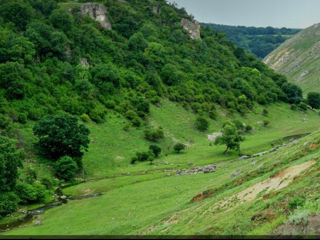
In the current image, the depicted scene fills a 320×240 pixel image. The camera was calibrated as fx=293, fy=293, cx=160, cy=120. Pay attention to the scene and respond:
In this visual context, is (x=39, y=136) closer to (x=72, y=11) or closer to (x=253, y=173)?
(x=253, y=173)

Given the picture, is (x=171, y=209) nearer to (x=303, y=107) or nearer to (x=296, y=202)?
(x=296, y=202)

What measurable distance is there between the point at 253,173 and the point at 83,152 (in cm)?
4652

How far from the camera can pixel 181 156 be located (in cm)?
8019

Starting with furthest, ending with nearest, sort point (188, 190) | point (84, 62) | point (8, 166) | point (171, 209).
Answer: point (84, 62), point (8, 166), point (188, 190), point (171, 209)

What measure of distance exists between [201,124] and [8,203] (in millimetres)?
70483

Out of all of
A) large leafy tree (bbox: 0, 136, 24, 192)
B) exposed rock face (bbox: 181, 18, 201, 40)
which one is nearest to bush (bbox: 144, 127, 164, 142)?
large leafy tree (bbox: 0, 136, 24, 192)

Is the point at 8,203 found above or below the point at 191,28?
below

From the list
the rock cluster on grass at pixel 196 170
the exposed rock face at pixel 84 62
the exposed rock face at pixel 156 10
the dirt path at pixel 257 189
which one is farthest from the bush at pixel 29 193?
the exposed rock face at pixel 156 10

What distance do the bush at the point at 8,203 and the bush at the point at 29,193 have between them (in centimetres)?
227

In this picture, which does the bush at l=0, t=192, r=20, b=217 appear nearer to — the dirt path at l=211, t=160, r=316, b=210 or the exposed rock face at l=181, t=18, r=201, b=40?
the dirt path at l=211, t=160, r=316, b=210

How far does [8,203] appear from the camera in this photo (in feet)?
143

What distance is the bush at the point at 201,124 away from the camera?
10262 cm

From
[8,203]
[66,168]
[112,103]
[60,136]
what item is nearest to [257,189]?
[8,203]

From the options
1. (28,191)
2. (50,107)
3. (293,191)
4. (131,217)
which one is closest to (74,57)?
(50,107)
